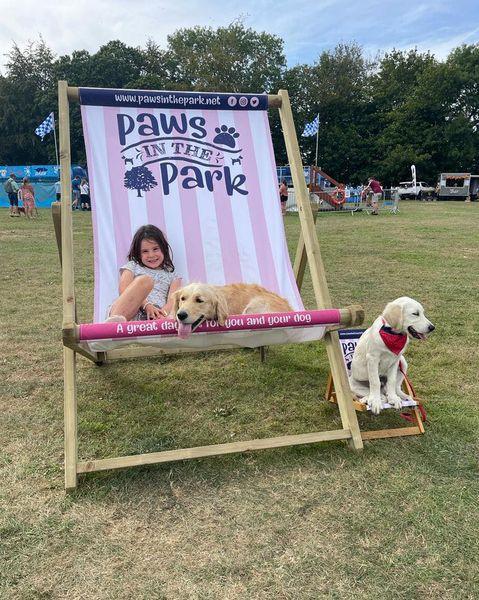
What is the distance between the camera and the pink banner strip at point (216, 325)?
2115 millimetres

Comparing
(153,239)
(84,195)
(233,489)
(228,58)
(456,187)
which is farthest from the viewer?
(228,58)

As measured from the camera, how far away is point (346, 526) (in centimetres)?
196

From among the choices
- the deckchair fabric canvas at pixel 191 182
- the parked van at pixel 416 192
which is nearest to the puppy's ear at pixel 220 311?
the deckchair fabric canvas at pixel 191 182

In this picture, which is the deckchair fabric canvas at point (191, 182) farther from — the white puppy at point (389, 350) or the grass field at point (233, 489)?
the grass field at point (233, 489)

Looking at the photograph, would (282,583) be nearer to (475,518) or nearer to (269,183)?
(475,518)

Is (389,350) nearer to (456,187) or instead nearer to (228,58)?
(456,187)

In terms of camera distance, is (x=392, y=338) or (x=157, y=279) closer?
(x=392, y=338)

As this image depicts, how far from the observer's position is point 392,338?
8.30 feet

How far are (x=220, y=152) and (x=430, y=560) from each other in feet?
9.02

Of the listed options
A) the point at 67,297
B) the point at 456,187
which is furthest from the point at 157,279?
the point at 456,187

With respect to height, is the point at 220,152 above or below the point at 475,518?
above

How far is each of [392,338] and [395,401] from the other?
37 centimetres

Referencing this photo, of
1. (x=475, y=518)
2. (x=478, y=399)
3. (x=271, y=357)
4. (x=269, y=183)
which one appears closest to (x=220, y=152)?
(x=269, y=183)

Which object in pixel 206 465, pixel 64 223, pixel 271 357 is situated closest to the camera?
pixel 206 465
